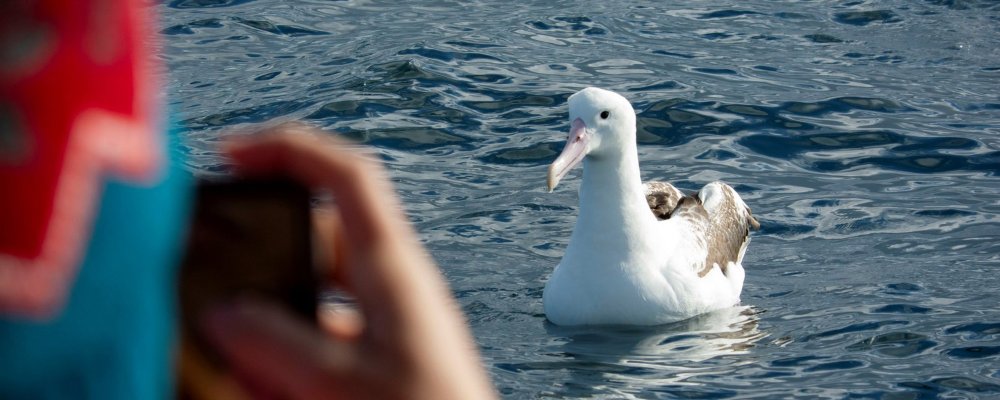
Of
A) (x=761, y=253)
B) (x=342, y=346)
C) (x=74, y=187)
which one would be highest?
(x=74, y=187)

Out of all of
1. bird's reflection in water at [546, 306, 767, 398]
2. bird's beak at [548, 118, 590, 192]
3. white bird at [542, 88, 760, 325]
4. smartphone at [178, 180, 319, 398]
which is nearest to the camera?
smartphone at [178, 180, 319, 398]

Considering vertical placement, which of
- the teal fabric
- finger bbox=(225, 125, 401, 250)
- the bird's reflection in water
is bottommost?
the bird's reflection in water

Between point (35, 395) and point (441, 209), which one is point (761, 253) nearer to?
point (441, 209)

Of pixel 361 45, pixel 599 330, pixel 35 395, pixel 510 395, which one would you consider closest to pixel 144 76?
pixel 35 395

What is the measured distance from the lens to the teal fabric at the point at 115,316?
0.69 meters

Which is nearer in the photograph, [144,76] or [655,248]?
[144,76]

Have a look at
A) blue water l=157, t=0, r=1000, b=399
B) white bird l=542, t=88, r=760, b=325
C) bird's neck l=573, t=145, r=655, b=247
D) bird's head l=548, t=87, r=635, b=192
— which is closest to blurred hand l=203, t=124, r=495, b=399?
blue water l=157, t=0, r=1000, b=399

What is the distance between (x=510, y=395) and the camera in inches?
240

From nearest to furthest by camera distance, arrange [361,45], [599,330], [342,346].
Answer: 1. [342,346]
2. [599,330]
3. [361,45]

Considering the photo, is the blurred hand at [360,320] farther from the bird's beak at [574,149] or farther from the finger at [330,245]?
the bird's beak at [574,149]

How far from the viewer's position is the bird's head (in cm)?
714

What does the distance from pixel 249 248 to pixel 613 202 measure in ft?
21.5

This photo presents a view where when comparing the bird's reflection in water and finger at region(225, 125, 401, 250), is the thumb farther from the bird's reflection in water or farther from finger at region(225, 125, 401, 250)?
the bird's reflection in water

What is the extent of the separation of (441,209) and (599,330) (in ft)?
7.98
